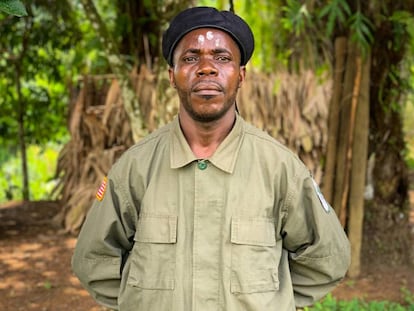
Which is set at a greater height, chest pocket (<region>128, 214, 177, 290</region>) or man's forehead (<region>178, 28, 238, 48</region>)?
man's forehead (<region>178, 28, 238, 48</region>)

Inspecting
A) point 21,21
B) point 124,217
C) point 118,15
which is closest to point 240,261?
point 124,217

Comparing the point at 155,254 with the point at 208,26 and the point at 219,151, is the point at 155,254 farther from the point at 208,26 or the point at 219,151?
the point at 208,26

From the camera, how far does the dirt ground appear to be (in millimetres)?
4668

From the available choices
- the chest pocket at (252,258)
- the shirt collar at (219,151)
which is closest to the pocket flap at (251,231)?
the chest pocket at (252,258)

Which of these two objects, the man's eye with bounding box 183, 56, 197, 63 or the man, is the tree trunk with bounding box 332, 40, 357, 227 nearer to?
the man

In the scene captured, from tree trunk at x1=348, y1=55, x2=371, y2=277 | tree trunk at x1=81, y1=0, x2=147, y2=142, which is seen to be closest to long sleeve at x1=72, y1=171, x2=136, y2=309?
tree trunk at x1=81, y1=0, x2=147, y2=142

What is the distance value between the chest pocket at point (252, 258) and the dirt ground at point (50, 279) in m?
2.84

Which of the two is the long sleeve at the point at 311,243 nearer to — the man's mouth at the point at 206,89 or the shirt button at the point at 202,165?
the shirt button at the point at 202,165

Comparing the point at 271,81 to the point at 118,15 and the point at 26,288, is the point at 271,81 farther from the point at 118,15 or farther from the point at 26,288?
the point at 26,288

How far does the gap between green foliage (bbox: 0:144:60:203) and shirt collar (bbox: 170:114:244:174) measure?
7.96 m

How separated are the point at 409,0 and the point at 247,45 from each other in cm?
319

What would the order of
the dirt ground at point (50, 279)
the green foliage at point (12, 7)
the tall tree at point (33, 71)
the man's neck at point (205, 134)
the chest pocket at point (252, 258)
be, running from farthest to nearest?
the tall tree at point (33, 71)
the dirt ground at point (50, 279)
the man's neck at point (205, 134)
the chest pocket at point (252, 258)
the green foliage at point (12, 7)

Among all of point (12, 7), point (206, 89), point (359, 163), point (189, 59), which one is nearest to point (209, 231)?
point (206, 89)

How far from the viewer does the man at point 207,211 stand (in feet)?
6.36
